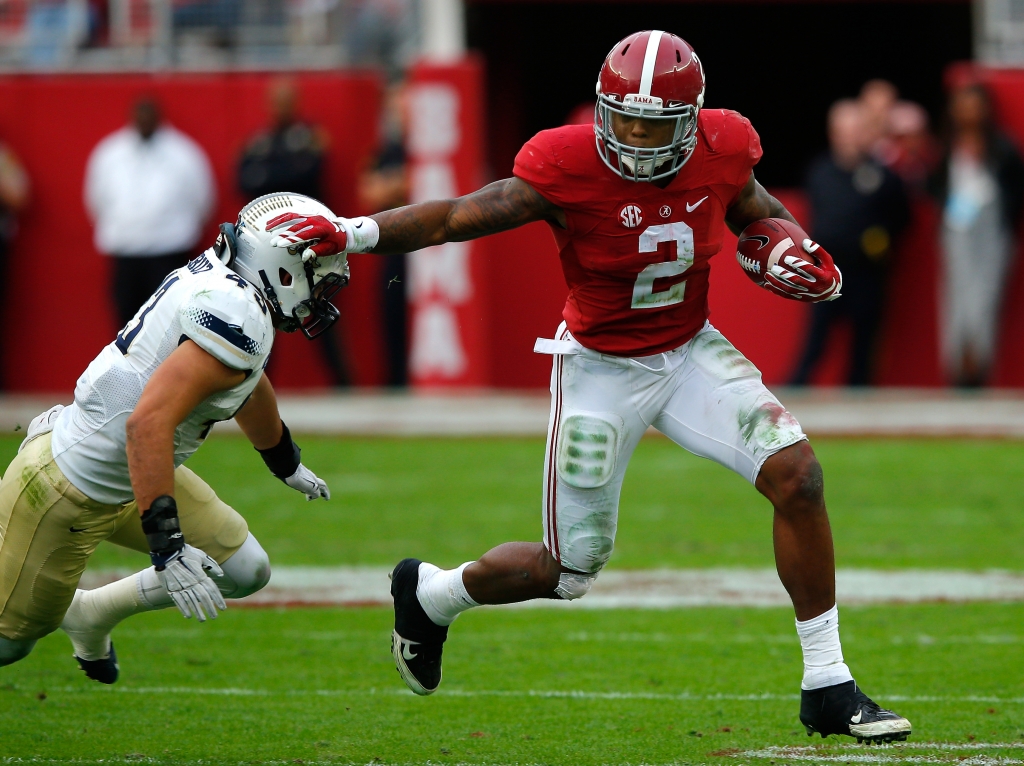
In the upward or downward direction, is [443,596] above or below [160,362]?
below

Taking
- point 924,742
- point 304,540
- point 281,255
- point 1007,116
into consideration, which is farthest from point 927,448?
point 281,255

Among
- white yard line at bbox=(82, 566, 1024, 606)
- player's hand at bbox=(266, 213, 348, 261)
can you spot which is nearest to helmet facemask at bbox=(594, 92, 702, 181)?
player's hand at bbox=(266, 213, 348, 261)

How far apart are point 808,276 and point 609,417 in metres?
0.66

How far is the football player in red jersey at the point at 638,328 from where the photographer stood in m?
4.14

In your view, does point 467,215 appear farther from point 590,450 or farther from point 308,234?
point 590,450

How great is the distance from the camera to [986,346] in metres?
11.7

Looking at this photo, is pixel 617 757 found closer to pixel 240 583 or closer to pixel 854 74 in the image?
pixel 240 583

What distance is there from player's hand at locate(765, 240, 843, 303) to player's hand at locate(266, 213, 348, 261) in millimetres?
1210

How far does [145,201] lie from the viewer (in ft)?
37.7

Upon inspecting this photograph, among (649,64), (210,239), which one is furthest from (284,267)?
(210,239)

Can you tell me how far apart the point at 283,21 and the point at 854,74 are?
6.28 m

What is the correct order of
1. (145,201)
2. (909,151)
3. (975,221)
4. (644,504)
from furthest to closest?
(909,151)
(145,201)
(975,221)
(644,504)

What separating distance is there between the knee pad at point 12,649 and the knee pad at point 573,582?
4.68 ft

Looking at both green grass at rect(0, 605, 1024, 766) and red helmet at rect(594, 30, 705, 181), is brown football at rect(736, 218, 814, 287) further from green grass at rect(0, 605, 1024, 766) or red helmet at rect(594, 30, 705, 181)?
green grass at rect(0, 605, 1024, 766)
